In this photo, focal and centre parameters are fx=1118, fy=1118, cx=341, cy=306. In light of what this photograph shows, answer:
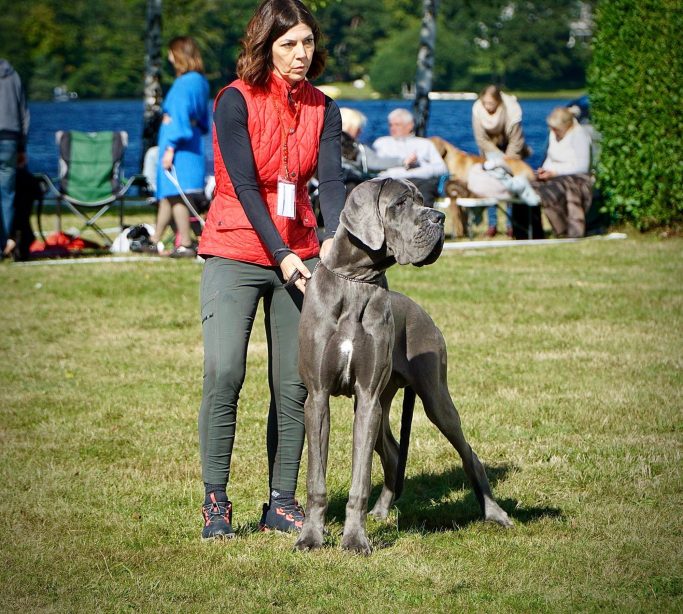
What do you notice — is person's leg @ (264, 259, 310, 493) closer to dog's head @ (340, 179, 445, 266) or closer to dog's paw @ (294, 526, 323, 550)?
dog's paw @ (294, 526, 323, 550)

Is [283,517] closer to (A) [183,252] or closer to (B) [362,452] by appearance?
(B) [362,452]

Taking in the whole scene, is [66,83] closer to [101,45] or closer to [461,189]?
[101,45]

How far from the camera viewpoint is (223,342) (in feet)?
15.7

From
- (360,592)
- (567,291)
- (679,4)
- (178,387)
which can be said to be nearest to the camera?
(360,592)

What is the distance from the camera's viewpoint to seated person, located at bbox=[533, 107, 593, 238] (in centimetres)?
1490

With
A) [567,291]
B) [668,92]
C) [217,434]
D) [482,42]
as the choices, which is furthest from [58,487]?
[482,42]

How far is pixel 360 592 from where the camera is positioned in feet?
14.2

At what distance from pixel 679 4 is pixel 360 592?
39.6 ft

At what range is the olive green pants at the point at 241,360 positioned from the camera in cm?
480

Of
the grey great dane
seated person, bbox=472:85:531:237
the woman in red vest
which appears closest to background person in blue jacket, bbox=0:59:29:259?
seated person, bbox=472:85:531:237

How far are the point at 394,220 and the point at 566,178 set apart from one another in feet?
36.2

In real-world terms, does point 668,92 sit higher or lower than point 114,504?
higher

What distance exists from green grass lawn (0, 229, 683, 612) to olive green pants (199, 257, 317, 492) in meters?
0.38

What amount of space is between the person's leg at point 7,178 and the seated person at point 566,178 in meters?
6.67
